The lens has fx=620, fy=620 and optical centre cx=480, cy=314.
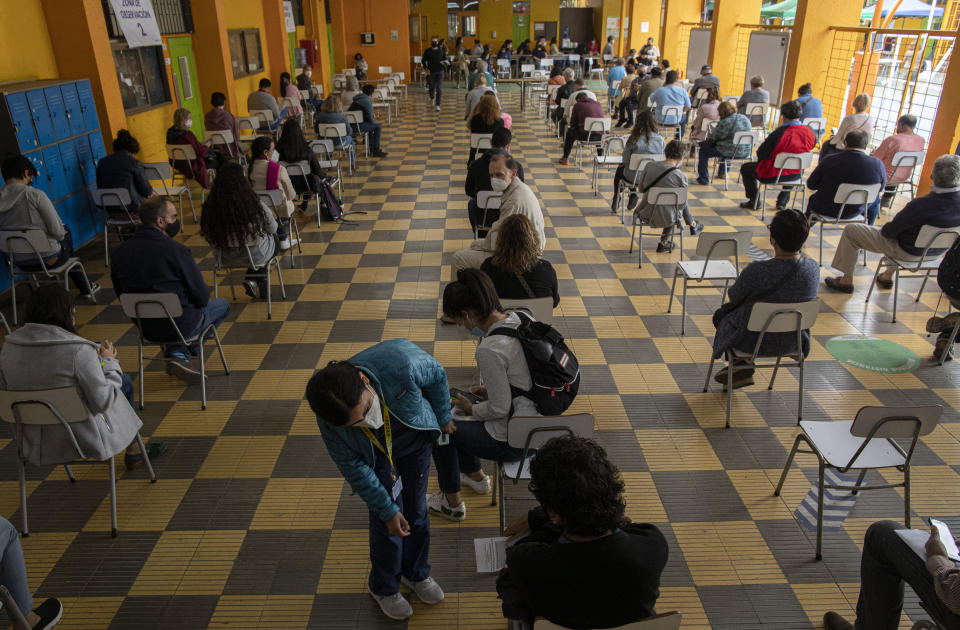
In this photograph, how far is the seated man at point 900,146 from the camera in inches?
269

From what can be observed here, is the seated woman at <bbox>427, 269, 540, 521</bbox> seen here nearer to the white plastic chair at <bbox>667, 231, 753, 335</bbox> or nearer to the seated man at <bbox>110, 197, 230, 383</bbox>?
the seated man at <bbox>110, 197, 230, 383</bbox>

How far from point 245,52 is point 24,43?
6746 mm

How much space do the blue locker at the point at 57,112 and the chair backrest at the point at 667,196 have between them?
6.16 meters

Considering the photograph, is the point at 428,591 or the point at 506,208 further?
the point at 506,208

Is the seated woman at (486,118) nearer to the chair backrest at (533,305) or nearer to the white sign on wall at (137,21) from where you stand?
the white sign on wall at (137,21)

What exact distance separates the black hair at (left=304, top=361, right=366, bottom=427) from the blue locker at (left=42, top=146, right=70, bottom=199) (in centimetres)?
606

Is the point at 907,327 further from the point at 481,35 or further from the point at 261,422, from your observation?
the point at 481,35

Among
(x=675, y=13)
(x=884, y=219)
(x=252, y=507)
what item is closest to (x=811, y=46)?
(x=884, y=219)

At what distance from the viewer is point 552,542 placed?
6.31ft

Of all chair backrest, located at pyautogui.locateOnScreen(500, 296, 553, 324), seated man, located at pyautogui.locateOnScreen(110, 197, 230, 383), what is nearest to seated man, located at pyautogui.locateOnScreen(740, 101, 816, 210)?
chair backrest, located at pyautogui.locateOnScreen(500, 296, 553, 324)

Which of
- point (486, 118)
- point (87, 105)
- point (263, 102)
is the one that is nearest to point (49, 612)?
point (87, 105)

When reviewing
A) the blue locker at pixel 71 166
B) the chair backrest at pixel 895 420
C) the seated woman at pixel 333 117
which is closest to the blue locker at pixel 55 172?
the blue locker at pixel 71 166

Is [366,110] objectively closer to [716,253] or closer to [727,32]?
[716,253]

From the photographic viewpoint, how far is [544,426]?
2611 mm
